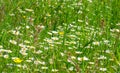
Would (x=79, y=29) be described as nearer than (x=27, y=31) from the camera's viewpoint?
No

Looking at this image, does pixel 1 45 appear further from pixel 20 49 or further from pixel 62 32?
pixel 62 32

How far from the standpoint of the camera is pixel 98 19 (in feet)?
18.1

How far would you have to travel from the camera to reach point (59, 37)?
431 centimetres

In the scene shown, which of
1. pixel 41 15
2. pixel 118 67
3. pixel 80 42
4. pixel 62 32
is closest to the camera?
pixel 118 67

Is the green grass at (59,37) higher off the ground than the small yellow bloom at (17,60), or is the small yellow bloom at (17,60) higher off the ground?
the small yellow bloom at (17,60)

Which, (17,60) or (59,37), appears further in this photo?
(59,37)

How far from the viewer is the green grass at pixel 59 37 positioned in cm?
340

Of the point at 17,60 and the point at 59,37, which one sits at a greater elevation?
the point at 17,60

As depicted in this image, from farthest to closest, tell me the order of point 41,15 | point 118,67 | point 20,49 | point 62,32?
point 41,15
point 62,32
point 20,49
point 118,67

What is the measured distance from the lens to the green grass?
11.2 ft

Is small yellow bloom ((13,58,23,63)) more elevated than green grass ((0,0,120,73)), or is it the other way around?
small yellow bloom ((13,58,23,63))

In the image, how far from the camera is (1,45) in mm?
3812

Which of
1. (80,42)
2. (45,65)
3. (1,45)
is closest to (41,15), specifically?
(80,42)

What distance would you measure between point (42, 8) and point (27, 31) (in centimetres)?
120
